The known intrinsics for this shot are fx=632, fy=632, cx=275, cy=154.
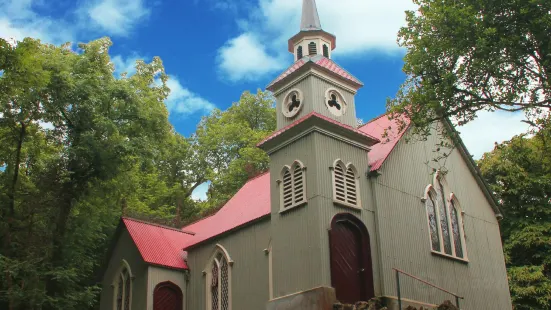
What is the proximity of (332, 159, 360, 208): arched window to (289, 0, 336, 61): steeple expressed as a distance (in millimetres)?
5565

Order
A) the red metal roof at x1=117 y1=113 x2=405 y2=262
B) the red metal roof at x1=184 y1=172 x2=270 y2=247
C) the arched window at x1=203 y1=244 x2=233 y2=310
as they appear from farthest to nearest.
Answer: the red metal roof at x1=184 y1=172 x2=270 y2=247
the arched window at x1=203 y1=244 x2=233 y2=310
the red metal roof at x1=117 y1=113 x2=405 y2=262

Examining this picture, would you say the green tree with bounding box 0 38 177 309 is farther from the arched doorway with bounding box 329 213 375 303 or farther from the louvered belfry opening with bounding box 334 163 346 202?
the arched doorway with bounding box 329 213 375 303

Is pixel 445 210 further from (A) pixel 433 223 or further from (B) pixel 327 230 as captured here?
(B) pixel 327 230

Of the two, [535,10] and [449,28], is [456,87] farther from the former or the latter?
[535,10]

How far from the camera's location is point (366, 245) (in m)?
21.7

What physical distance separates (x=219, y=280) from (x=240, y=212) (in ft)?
9.90

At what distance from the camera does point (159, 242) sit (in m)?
28.5

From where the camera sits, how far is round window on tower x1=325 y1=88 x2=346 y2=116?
23328 millimetres

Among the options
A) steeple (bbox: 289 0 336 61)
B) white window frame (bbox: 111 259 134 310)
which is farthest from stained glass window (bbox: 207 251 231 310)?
steeple (bbox: 289 0 336 61)

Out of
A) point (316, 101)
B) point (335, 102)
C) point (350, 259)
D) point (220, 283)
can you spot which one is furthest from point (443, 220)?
point (220, 283)

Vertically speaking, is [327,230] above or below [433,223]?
below

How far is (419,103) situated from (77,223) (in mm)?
17281

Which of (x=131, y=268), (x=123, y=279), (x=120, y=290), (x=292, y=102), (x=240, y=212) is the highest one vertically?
(x=292, y=102)

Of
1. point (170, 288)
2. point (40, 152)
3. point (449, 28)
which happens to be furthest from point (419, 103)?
point (40, 152)
